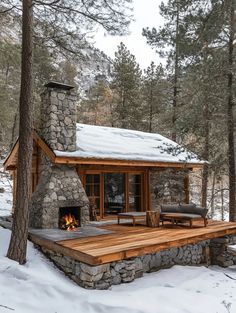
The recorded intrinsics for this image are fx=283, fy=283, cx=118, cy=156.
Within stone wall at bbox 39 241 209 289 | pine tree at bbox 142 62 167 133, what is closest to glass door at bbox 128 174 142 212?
stone wall at bbox 39 241 209 289

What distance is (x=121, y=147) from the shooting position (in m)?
9.55

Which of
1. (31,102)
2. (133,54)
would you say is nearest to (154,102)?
(133,54)

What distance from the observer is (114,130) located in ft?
39.4

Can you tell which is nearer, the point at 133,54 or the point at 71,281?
the point at 71,281

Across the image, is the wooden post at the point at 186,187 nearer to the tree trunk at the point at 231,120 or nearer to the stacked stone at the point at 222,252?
the tree trunk at the point at 231,120

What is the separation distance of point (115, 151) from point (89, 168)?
106cm

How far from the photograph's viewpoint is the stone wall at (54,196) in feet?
23.8

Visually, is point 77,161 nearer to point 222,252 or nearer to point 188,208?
point 188,208

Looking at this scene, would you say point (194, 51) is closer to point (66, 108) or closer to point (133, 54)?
point (66, 108)

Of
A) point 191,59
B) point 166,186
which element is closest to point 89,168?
point 166,186

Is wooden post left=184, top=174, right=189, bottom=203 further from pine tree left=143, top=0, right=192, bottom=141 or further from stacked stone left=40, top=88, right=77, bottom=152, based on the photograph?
stacked stone left=40, top=88, right=77, bottom=152

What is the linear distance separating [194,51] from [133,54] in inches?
442

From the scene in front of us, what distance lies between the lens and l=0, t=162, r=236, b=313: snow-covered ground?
14.3 feet

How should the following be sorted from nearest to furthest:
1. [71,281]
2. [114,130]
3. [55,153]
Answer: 1. [71,281]
2. [55,153]
3. [114,130]
